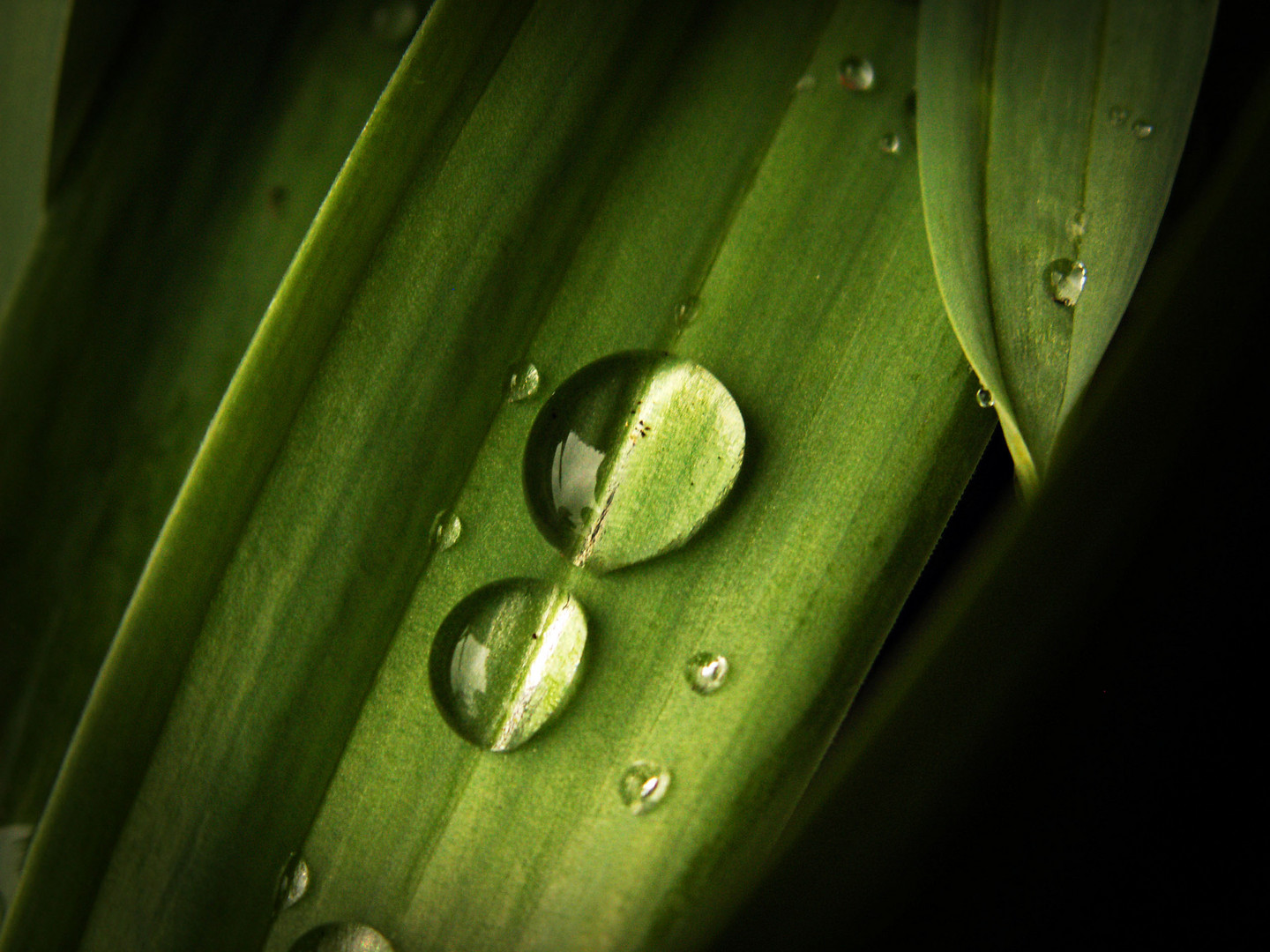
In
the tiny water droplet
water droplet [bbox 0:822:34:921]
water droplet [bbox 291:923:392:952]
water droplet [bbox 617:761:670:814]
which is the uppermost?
the tiny water droplet

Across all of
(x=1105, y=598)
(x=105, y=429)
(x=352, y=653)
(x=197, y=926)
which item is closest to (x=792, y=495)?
(x=1105, y=598)

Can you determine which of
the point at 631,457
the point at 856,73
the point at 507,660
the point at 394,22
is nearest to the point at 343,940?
the point at 507,660

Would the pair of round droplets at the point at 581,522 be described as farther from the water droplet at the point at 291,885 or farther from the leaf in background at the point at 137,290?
the leaf in background at the point at 137,290

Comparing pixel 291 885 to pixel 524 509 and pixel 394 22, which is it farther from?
pixel 394 22

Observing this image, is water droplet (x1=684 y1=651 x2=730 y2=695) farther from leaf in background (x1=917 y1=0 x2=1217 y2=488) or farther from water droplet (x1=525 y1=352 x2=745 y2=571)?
leaf in background (x1=917 y1=0 x2=1217 y2=488)

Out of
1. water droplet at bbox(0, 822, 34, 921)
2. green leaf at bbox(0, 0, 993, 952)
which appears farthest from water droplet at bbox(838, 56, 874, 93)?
water droplet at bbox(0, 822, 34, 921)

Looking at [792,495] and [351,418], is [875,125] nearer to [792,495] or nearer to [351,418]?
[792,495]

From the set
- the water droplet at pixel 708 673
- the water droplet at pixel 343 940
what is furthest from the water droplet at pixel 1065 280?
the water droplet at pixel 343 940
